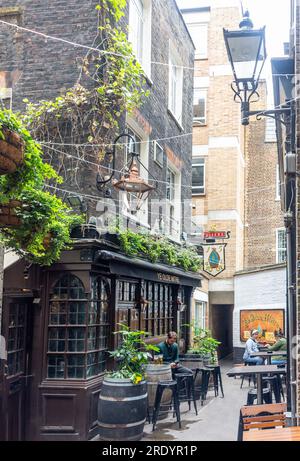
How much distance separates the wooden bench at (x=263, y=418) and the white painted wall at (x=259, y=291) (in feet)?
40.0

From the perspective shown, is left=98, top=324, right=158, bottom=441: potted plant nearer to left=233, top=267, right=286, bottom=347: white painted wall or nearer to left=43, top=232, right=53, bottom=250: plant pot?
left=43, top=232, right=53, bottom=250: plant pot

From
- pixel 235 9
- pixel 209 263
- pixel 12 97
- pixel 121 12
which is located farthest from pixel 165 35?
pixel 235 9

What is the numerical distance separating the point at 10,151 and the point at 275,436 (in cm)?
337

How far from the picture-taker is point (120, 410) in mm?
7688

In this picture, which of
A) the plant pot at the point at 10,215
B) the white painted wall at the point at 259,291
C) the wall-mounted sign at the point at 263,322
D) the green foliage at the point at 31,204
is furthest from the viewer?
the white painted wall at the point at 259,291

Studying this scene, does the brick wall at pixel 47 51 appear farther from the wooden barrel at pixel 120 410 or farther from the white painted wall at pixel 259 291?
the white painted wall at pixel 259 291

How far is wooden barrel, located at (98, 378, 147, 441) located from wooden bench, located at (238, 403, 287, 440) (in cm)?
226

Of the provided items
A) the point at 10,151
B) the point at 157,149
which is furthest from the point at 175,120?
the point at 10,151

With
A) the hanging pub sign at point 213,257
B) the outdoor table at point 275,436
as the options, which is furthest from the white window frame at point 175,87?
the outdoor table at point 275,436

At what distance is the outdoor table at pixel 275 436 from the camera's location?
4.41 metres

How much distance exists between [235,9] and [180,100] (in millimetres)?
9293

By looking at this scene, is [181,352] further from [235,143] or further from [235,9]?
[235,9]

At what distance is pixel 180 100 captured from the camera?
1534cm

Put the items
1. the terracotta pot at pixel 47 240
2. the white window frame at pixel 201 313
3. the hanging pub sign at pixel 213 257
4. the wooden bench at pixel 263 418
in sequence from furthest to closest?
the white window frame at pixel 201 313
the hanging pub sign at pixel 213 257
the terracotta pot at pixel 47 240
the wooden bench at pixel 263 418
